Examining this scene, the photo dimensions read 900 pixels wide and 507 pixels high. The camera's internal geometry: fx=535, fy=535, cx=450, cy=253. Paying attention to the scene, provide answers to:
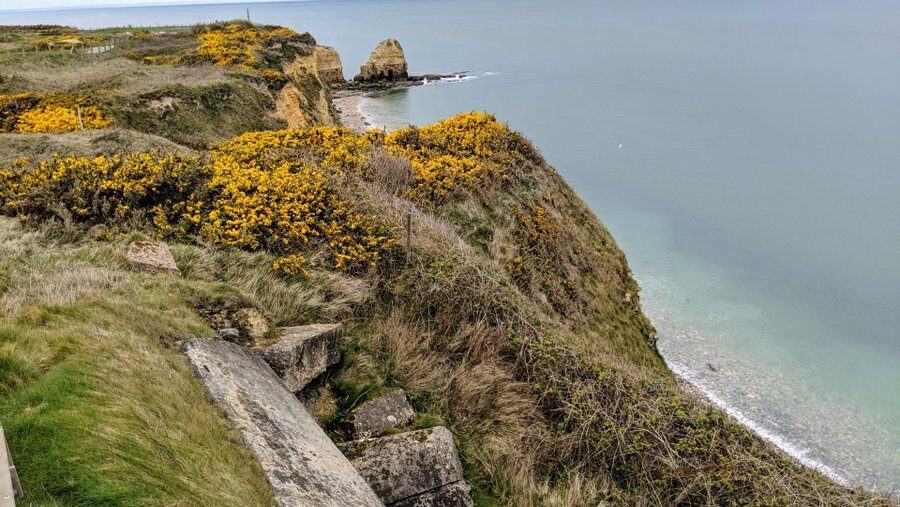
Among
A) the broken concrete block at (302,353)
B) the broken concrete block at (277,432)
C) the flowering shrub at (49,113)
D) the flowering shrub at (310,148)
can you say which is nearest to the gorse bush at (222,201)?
the flowering shrub at (310,148)

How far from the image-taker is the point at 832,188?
43.2m

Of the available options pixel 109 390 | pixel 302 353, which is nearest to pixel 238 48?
pixel 302 353

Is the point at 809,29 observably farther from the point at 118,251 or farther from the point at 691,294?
the point at 118,251

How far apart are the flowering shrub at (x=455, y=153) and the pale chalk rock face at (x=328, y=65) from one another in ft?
208

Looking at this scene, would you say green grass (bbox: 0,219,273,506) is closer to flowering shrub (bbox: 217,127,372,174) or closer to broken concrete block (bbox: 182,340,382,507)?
broken concrete block (bbox: 182,340,382,507)

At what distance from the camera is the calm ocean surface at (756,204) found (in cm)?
2144

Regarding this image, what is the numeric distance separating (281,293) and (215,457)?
4123 millimetres

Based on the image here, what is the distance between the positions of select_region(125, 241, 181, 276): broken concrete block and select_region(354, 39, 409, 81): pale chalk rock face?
281 ft

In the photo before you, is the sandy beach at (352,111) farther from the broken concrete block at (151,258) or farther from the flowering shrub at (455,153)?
the broken concrete block at (151,258)

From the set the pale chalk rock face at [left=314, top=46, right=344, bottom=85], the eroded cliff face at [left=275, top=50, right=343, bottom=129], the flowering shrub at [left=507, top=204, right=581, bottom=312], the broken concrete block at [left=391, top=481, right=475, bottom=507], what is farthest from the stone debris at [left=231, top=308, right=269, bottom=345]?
the pale chalk rock face at [left=314, top=46, right=344, bottom=85]

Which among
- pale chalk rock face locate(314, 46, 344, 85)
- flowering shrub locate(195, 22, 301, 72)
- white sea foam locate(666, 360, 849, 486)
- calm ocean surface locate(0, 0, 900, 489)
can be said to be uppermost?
pale chalk rock face locate(314, 46, 344, 85)

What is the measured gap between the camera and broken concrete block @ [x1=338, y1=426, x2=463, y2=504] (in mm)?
5789

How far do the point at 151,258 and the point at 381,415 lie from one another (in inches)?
156

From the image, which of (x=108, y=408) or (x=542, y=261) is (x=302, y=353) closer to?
(x=108, y=408)
